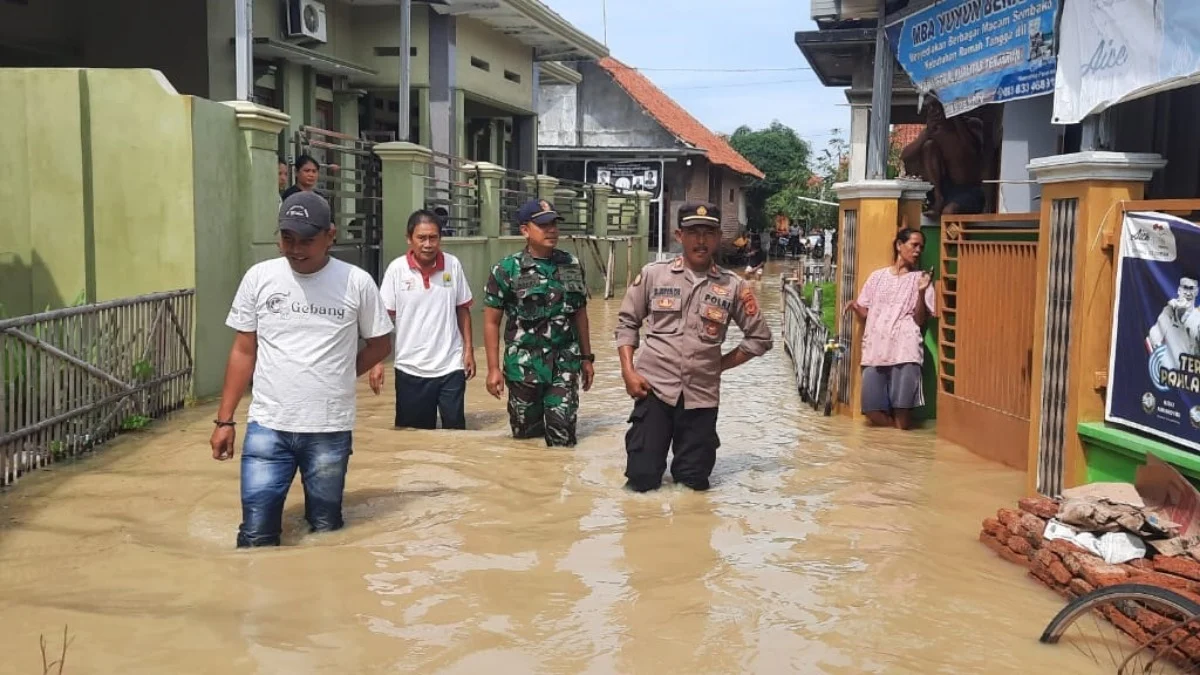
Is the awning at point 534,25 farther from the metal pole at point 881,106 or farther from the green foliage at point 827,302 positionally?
the metal pole at point 881,106

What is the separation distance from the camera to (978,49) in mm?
8344

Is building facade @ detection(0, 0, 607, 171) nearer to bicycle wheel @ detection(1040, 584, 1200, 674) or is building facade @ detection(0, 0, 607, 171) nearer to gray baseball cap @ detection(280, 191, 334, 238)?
gray baseball cap @ detection(280, 191, 334, 238)

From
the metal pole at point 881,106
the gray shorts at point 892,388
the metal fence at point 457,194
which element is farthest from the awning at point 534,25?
the gray shorts at point 892,388

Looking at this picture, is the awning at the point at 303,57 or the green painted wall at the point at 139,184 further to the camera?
the awning at the point at 303,57

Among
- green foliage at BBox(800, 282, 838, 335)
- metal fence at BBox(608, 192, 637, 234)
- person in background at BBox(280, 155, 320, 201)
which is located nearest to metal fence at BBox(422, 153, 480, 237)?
person in background at BBox(280, 155, 320, 201)

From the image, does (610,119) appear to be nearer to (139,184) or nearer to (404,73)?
(404,73)

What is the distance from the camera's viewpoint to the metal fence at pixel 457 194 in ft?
53.8

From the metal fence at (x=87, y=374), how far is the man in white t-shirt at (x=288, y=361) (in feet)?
6.67

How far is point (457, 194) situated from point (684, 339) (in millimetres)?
11846

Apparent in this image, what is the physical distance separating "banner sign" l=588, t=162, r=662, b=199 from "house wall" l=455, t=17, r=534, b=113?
9742 millimetres

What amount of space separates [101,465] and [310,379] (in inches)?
106

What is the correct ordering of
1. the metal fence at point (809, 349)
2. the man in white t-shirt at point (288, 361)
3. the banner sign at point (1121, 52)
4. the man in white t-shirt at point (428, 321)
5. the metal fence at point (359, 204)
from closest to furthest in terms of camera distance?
the man in white t-shirt at point (288, 361) → the banner sign at point (1121, 52) → the man in white t-shirt at point (428, 321) → the metal fence at point (809, 349) → the metal fence at point (359, 204)

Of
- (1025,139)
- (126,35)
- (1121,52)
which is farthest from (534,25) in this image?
(1121,52)

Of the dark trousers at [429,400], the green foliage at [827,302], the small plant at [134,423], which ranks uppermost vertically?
the green foliage at [827,302]
